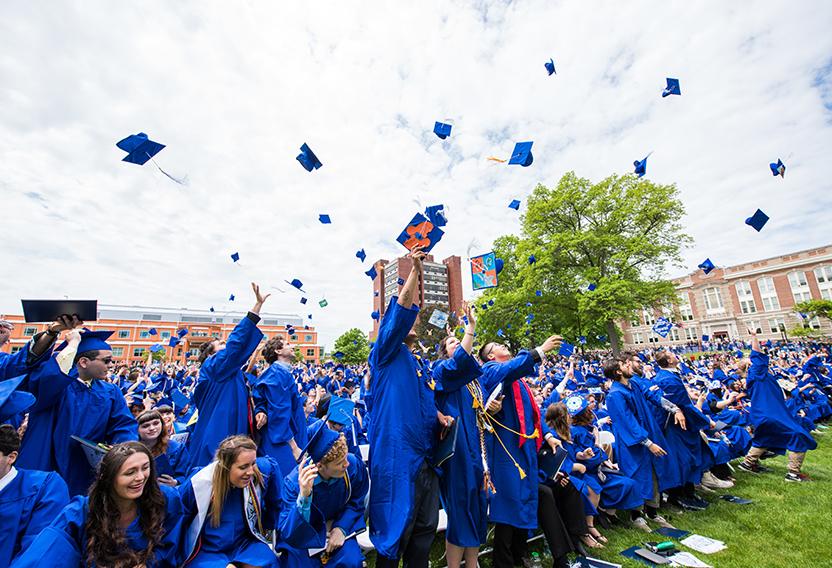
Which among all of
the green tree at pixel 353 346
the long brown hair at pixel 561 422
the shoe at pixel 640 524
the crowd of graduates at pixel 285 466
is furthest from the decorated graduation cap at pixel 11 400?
the green tree at pixel 353 346

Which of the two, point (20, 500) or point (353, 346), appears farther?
point (353, 346)

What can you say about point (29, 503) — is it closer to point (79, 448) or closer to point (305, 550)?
point (79, 448)

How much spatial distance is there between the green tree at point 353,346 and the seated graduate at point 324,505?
61.0m

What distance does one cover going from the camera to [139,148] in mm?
4797

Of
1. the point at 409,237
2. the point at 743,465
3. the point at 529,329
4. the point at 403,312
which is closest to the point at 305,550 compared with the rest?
the point at 403,312

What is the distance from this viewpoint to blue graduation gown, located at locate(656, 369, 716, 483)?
494cm

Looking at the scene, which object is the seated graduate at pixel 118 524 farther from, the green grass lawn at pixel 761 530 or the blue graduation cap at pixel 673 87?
the blue graduation cap at pixel 673 87

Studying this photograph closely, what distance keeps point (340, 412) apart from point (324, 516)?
73cm

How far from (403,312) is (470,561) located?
2.04 meters

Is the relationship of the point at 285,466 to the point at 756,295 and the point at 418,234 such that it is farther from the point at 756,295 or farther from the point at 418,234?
the point at 756,295

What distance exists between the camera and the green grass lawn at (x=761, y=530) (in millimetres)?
3314

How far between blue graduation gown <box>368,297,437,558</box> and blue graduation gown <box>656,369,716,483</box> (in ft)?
13.4

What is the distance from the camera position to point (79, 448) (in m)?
2.84

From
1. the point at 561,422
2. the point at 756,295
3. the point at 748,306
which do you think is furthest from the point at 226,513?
the point at 748,306
